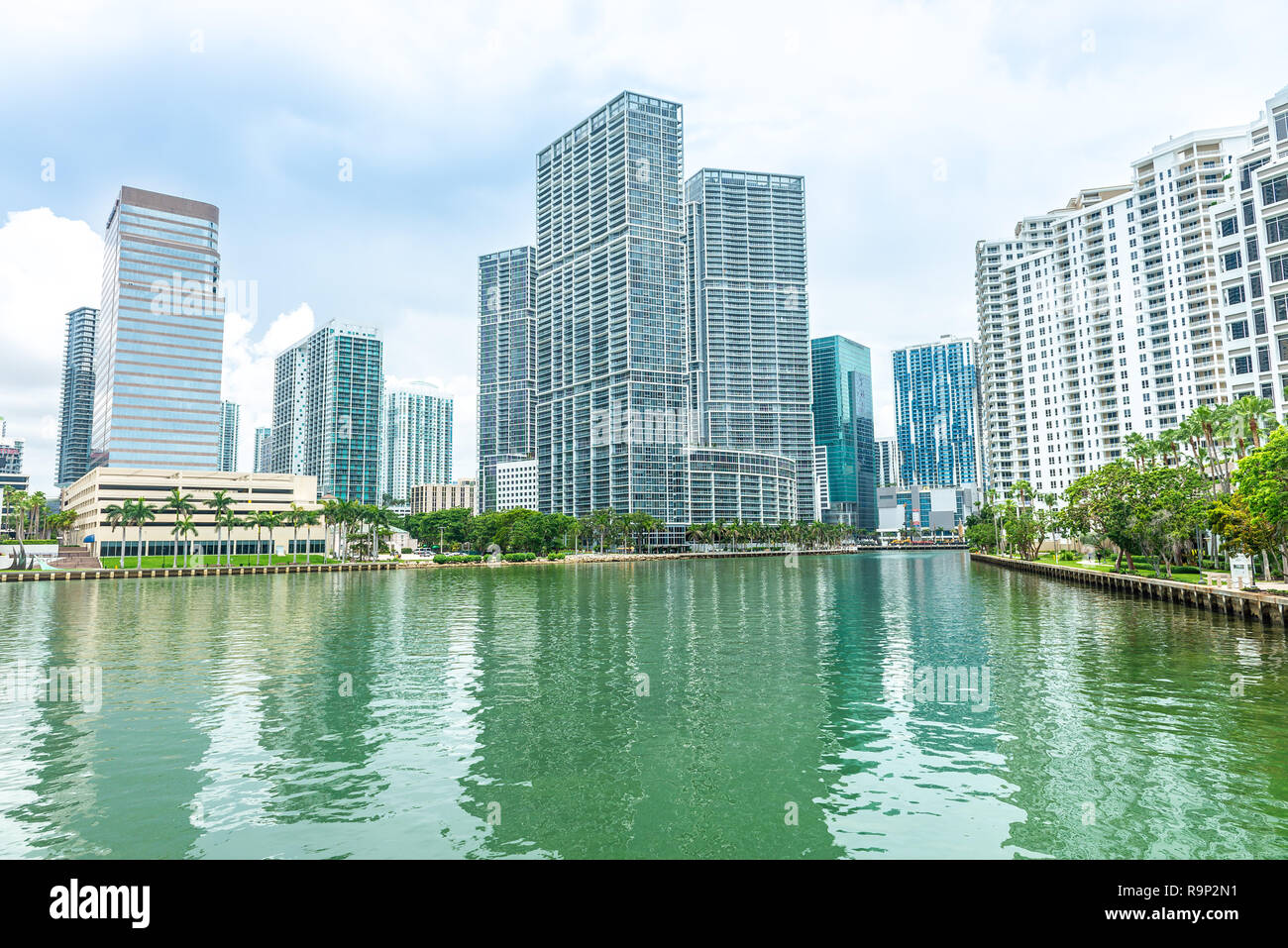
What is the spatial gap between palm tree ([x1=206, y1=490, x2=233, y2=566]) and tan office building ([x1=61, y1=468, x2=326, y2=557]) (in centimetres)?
154

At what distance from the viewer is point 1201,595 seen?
222 feet

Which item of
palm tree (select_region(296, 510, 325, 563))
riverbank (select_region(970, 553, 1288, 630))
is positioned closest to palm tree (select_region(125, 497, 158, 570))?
palm tree (select_region(296, 510, 325, 563))

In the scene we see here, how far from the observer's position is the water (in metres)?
19.7

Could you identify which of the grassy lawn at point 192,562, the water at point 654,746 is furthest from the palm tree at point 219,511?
the water at point 654,746

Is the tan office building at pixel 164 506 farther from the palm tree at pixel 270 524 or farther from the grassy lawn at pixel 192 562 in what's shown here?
the grassy lawn at pixel 192 562

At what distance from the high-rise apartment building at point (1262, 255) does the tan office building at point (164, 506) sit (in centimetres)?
19161

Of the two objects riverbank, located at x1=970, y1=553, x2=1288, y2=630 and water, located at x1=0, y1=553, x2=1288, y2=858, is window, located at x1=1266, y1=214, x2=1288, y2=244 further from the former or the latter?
water, located at x1=0, y1=553, x2=1288, y2=858

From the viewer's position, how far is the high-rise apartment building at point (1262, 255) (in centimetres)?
8012

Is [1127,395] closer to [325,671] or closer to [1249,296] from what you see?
[1249,296]

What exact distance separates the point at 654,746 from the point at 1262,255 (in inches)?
3652

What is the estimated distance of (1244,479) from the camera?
199 ft

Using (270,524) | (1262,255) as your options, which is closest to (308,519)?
(270,524)

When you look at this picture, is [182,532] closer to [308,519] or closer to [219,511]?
[219,511]
